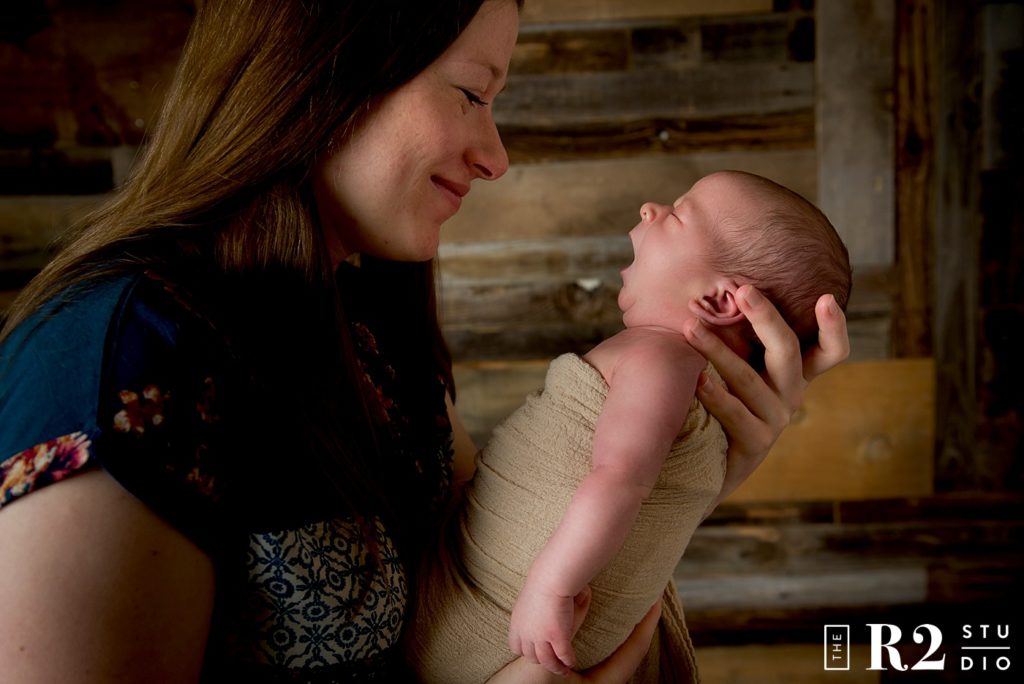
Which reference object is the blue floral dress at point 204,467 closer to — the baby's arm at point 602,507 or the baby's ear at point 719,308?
the baby's arm at point 602,507

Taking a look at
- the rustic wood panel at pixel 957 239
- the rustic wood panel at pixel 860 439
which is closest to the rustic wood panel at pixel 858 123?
the rustic wood panel at pixel 957 239

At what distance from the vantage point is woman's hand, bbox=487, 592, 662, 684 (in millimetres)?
984

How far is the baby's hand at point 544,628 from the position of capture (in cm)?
90

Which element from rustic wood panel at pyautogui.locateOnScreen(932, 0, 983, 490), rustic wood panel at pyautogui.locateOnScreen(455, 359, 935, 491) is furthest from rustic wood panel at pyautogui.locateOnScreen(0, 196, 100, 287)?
rustic wood panel at pyautogui.locateOnScreen(932, 0, 983, 490)

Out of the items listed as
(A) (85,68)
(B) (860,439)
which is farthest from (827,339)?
(A) (85,68)

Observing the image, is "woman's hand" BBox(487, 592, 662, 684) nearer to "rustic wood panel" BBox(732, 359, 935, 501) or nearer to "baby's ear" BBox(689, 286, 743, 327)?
"baby's ear" BBox(689, 286, 743, 327)

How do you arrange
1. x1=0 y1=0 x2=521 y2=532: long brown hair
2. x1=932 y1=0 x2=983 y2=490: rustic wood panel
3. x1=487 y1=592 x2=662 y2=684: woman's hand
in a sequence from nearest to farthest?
A: x1=0 y1=0 x2=521 y2=532: long brown hair
x1=487 y1=592 x2=662 y2=684: woman's hand
x1=932 y1=0 x2=983 y2=490: rustic wood panel

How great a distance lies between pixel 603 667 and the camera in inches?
42.0

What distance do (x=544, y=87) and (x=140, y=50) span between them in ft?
3.88

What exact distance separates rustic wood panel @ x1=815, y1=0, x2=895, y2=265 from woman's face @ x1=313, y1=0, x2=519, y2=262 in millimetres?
1609

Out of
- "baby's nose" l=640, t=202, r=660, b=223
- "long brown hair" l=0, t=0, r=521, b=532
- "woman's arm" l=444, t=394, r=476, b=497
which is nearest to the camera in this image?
"long brown hair" l=0, t=0, r=521, b=532

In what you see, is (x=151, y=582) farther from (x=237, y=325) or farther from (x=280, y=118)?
(x=280, y=118)

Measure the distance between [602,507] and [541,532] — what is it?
0.41 ft

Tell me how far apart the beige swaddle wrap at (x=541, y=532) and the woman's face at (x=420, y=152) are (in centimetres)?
26
